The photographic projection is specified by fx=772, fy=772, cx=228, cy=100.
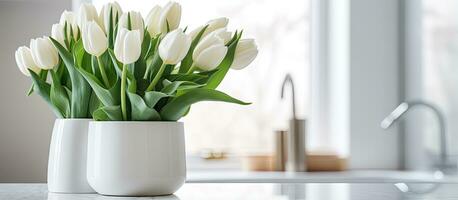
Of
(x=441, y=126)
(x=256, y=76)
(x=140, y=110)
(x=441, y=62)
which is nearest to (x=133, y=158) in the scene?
(x=140, y=110)

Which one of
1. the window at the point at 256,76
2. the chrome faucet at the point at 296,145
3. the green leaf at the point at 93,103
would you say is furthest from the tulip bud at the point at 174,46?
the window at the point at 256,76

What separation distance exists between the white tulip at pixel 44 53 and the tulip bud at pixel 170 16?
0.60 feet

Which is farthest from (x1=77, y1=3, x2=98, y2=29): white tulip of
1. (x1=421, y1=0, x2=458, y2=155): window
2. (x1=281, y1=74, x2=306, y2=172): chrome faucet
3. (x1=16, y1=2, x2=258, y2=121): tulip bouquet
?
(x1=421, y1=0, x2=458, y2=155): window

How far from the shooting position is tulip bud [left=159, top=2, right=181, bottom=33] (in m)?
1.14

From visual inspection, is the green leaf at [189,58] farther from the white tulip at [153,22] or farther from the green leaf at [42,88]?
the green leaf at [42,88]

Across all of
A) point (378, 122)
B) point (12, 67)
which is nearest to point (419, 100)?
point (378, 122)

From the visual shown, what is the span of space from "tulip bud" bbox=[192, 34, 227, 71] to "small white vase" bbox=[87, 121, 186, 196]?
11 centimetres

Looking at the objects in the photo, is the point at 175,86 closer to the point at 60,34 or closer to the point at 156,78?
the point at 156,78

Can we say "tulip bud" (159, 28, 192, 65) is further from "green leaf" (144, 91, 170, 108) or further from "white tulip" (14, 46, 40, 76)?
"white tulip" (14, 46, 40, 76)

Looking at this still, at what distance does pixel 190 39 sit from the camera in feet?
3.50

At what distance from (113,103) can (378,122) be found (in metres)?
2.14

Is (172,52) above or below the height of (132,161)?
above

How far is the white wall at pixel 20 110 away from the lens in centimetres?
254

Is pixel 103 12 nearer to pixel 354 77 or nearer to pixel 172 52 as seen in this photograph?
pixel 172 52
